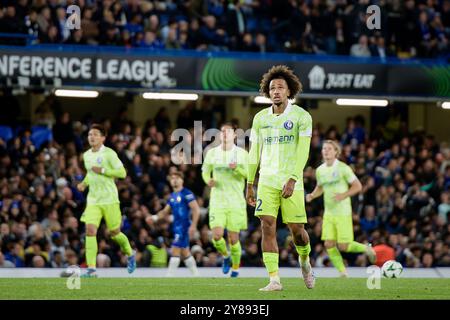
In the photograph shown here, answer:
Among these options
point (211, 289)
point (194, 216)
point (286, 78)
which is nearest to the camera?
point (286, 78)

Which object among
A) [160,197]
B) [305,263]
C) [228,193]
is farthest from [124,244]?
[160,197]

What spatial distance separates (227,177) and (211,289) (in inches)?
166

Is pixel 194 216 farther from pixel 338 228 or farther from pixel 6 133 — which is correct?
pixel 6 133

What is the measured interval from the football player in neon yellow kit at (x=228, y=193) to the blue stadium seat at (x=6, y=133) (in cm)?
737

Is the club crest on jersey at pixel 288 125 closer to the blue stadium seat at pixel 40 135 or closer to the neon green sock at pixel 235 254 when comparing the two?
the neon green sock at pixel 235 254

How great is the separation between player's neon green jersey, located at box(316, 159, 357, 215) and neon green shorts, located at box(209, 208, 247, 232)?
4.70 ft

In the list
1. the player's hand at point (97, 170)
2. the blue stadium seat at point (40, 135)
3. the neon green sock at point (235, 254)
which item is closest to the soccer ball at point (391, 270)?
the neon green sock at point (235, 254)

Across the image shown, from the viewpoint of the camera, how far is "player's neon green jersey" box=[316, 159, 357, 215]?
63.6 ft

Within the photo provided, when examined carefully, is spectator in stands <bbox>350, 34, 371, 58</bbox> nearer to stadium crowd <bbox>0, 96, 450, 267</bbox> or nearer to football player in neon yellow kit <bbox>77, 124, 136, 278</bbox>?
stadium crowd <bbox>0, 96, 450, 267</bbox>

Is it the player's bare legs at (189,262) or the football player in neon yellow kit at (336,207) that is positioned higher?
the football player in neon yellow kit at (336,207)

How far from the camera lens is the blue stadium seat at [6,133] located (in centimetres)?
2525

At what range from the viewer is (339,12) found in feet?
93.2

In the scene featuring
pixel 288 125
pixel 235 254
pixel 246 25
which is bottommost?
pixel 235 254

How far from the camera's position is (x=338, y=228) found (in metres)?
19.3
